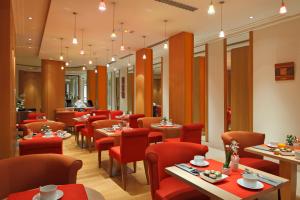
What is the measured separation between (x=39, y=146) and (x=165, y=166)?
6.09 ft

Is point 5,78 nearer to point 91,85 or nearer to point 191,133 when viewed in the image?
point 191,133

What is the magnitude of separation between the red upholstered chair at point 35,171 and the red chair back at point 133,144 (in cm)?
154

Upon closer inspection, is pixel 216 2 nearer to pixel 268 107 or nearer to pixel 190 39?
pixel 190 39

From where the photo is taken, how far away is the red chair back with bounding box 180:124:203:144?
A: 4171mm

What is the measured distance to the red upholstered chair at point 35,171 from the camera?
1.87 m

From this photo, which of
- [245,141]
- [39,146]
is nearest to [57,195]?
[39,146]

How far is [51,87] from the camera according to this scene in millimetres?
9984

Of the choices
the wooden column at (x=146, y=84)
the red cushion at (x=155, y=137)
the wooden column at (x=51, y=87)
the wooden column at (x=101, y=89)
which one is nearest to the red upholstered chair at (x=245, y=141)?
the red cushion at (x=155, y=137)

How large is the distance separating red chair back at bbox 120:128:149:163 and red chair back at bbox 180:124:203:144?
33.5 inches

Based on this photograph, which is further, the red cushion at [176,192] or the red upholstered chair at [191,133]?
the red upholstered chair at [191,133]

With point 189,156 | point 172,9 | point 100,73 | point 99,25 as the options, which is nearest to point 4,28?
point 99,25

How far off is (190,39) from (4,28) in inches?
169

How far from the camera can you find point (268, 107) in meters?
4.81

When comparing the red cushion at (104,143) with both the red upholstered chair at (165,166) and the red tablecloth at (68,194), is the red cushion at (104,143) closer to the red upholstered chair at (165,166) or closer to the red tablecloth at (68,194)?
the red upholstered chair at (165,166)
